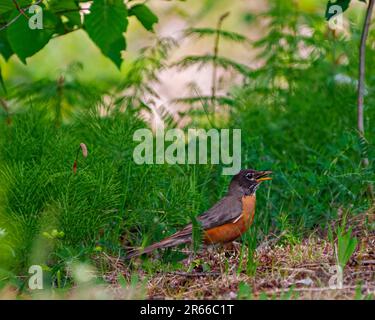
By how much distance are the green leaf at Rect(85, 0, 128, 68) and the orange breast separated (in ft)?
4.21

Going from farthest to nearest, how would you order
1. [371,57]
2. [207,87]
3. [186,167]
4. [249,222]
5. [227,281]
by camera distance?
[207,87], [371,57], [186,167], [249,222], [227,281]

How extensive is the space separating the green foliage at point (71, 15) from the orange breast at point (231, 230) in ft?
4.08

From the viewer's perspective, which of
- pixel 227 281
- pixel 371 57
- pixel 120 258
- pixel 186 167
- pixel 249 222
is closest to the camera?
pixel 227 281

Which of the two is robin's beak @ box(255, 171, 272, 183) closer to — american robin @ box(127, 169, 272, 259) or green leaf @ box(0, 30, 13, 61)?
american robin @ box(127, 169, 272, 259)

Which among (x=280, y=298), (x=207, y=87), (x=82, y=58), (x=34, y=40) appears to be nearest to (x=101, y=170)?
(x=34, y=40)

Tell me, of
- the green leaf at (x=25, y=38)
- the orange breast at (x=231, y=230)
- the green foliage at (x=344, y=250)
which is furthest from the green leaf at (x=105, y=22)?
the green foliage at (x=344, y=250)

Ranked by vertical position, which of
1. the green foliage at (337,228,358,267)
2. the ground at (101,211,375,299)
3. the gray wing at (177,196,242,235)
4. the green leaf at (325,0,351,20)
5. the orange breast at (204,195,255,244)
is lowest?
the ground at (101,211,375,299)

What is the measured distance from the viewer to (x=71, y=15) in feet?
18.9

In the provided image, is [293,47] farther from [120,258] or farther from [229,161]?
[120,258]

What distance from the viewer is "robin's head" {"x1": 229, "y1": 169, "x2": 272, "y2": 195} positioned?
5.70 metres

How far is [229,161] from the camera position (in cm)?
609
